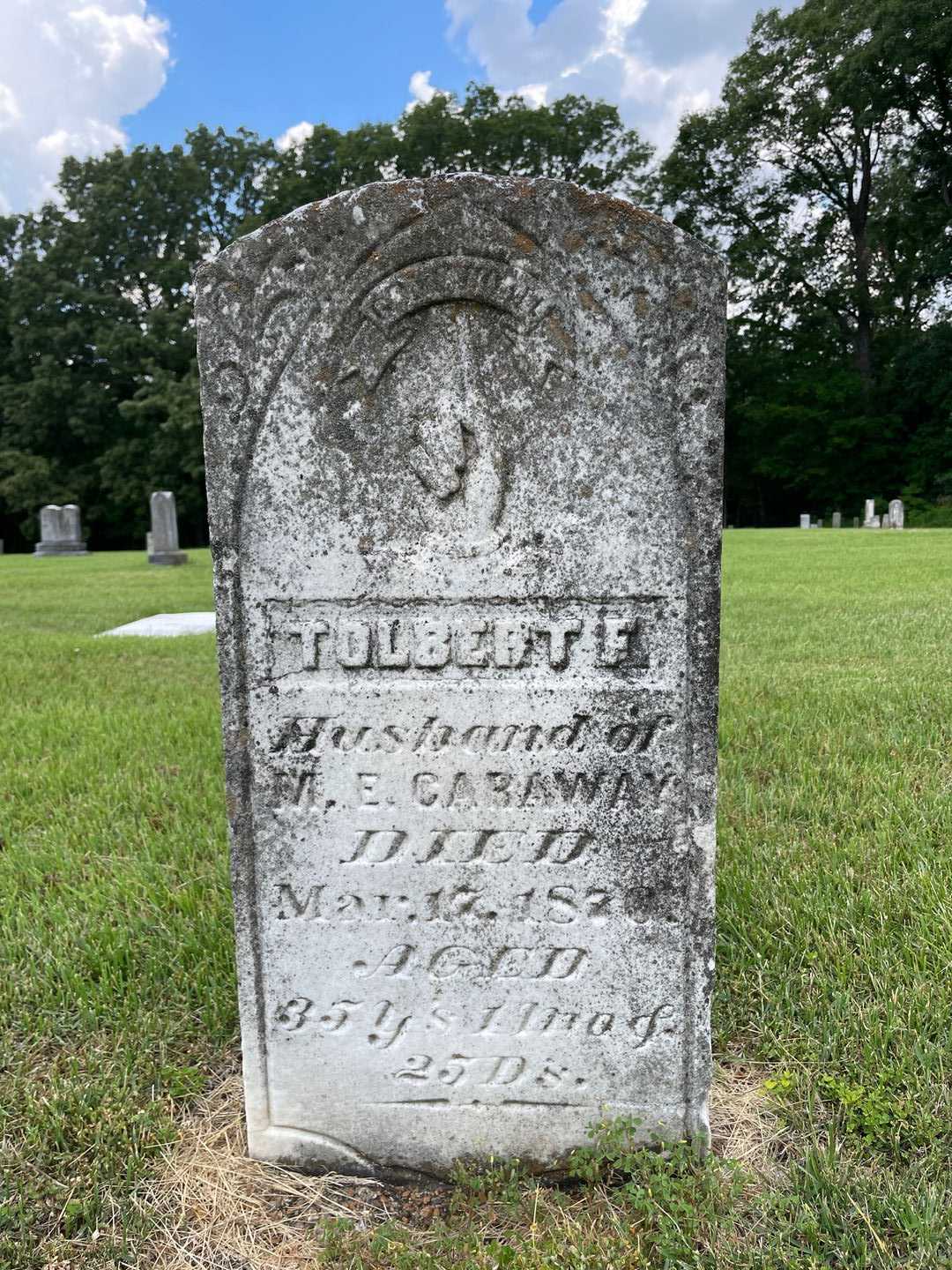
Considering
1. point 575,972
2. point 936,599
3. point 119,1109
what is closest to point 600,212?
point 575,972

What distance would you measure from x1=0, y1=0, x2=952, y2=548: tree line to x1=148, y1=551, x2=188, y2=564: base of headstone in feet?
44.2

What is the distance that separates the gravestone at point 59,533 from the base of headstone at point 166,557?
21.8 feet

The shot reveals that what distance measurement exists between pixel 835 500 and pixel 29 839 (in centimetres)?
3734

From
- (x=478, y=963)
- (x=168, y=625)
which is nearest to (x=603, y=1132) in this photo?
(x=478, y=963)

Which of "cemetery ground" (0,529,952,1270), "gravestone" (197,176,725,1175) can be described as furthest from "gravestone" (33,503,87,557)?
"gravestone" (197,176,725,1175)

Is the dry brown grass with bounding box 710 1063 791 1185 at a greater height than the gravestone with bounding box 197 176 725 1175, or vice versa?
the gravestone with bounding box 197 176 725 1175

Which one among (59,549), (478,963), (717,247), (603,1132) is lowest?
(603,1132)

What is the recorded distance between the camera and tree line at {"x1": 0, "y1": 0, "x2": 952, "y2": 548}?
32.7m

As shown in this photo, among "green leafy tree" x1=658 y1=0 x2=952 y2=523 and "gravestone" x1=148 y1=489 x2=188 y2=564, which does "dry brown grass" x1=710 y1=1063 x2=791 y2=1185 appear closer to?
"gravestone" x1=148 y1=489 x2=188 y2=564

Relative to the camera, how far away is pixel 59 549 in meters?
24.0

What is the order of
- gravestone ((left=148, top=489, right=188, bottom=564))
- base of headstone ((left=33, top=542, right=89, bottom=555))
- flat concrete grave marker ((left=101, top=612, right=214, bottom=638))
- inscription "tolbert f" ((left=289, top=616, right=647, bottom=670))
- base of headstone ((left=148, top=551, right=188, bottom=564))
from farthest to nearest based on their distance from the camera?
base of headstone ((left=33, top=542, right=89, bottom=555)) → gravestone ((left=148, top=489, right=188, bottom=564)) → base of headstone ((left=148, top=551, right=188, bottom=564)) → flat concrete grave marker ((left=101, top=612, right=214, bottom=638)) → inscription "tolbert f" ((left=289, top=616, right=647, bottom=670))

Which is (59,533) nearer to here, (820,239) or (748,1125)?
(748,1125)

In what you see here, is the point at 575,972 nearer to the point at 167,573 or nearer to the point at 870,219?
the point at 167,573

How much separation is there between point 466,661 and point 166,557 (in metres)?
18.0
